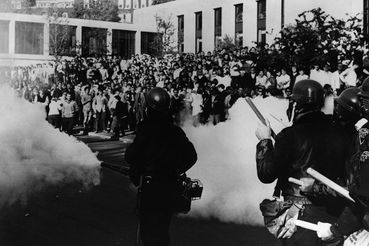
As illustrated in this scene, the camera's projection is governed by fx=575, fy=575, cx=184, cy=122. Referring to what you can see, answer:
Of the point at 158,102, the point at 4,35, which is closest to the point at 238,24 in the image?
the point at 4,35

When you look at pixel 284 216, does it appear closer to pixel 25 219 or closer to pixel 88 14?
pixel 25 219

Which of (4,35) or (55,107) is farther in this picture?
(55,107)

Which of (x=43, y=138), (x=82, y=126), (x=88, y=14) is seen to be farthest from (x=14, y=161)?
(x=82, y=126)

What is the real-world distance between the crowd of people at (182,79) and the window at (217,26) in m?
0.15

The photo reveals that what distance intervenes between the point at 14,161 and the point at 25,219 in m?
1.39

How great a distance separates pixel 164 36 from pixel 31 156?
2.12 meters

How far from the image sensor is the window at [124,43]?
688cm

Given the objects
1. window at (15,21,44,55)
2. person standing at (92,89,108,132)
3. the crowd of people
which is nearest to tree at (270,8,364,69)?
the crowd of people

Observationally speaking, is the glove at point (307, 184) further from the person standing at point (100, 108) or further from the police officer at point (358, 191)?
the person standing at point (100, 108)

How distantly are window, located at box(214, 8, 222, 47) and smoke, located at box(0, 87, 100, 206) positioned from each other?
2.25 metres

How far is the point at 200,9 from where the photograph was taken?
6.80 m

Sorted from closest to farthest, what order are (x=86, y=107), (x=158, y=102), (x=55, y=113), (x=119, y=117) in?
(x=158, y=102) → (x=55, y=113) → (x=119, y=117) → (x=86, y=107)

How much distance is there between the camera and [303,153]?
2.77 meters

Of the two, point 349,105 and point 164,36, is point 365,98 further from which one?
point 164,36
